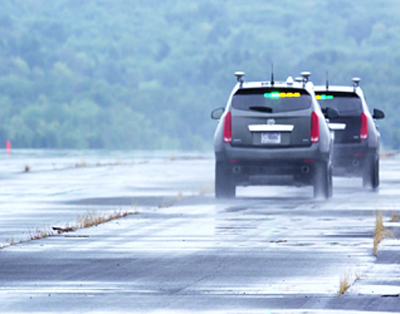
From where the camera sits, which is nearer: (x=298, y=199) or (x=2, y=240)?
(x=2, y=240)

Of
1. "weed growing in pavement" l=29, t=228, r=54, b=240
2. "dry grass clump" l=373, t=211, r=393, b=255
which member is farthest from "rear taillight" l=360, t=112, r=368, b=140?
"weed growing in pavement" l=29, t=228, r=54, b=240

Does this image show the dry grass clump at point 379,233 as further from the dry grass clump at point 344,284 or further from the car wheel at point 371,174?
the car wheel at point 371,174

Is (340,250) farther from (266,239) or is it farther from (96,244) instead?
(96,244)

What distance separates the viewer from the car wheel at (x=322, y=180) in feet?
73.5

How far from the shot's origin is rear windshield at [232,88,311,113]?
22.1 metres

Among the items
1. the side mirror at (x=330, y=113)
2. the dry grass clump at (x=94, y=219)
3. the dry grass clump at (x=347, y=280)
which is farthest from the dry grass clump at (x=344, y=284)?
the side mirror at (x=330, y=113)

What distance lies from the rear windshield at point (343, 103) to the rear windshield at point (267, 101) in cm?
400

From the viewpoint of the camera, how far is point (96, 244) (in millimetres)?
14375

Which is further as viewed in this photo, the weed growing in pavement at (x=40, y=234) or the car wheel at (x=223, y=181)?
the car wheel at (x=223, y=181)

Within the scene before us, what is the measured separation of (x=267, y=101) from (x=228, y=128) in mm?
816

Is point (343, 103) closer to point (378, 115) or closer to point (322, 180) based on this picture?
point (378, 115)

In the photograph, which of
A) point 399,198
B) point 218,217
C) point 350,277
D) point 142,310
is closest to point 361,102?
point 399,198

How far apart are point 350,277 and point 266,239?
383cm

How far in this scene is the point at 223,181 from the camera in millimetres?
22641
